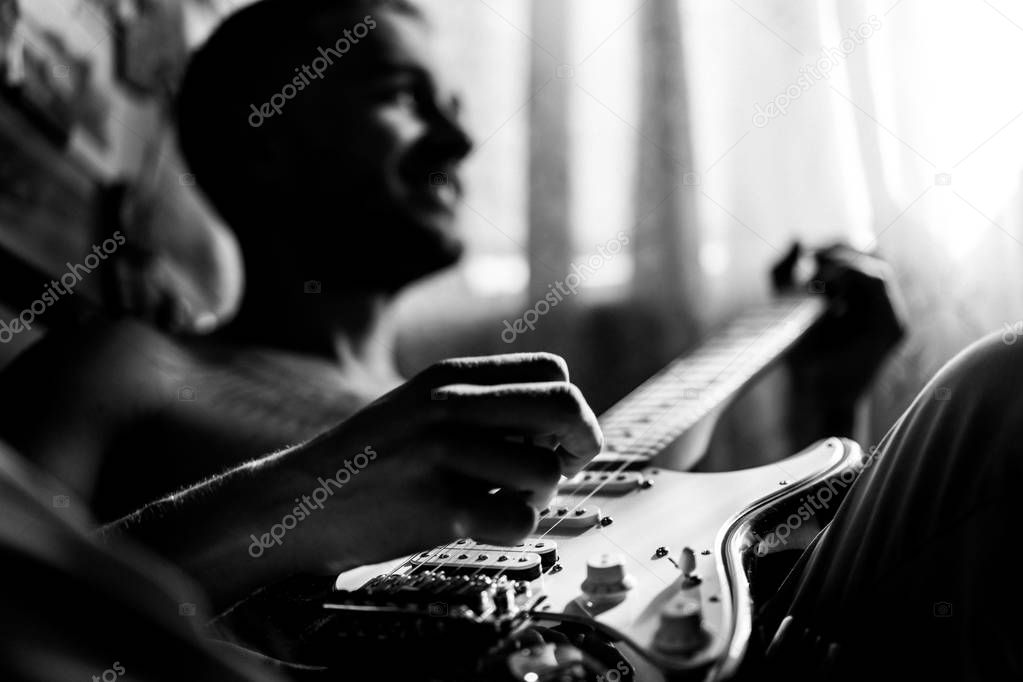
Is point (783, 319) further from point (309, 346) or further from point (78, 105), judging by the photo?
point (78, 105)

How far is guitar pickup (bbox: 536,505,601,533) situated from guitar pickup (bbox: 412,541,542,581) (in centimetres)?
6

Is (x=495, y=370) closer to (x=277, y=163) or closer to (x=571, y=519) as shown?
(x=571, y=519)

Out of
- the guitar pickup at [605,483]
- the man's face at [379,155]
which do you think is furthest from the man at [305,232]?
the guitar pickup at [605,483]

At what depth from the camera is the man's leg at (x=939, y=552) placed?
0.40 meters

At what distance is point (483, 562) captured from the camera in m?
0.58

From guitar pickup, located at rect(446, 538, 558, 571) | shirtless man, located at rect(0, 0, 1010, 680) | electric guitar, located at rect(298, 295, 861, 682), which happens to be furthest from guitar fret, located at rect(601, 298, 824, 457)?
shirtless man, located at rect(0, 0, 1010, 680)

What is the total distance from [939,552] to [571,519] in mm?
305

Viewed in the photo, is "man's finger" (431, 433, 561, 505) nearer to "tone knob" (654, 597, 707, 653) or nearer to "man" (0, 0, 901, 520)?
"tone knob" (654, 597, 707, 653)

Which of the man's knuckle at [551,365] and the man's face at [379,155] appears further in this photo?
the man's face at [379,155]

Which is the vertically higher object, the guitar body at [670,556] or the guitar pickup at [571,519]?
the guitar body at [670,556]

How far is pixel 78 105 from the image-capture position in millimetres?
1416

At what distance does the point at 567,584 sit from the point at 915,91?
1022 millimetres

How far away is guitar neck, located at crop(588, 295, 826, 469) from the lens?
86 centimetres

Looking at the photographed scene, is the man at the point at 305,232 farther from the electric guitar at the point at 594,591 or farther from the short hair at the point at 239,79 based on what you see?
the electric guitar at the point at 594,591
